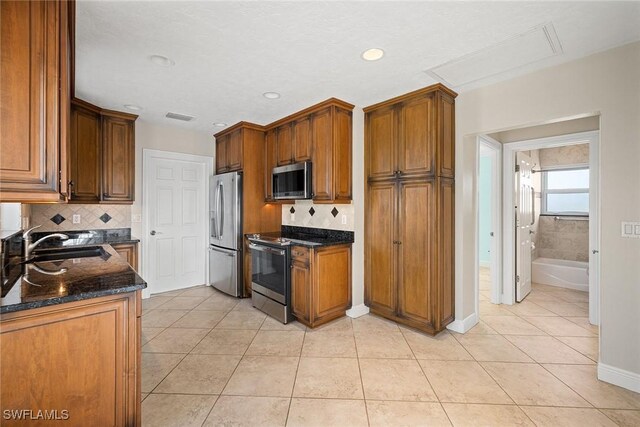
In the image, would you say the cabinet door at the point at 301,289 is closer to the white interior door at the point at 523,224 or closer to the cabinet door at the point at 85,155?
the cabinet door at the point at 85,155

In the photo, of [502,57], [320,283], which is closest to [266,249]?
[320,283]

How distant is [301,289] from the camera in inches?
124

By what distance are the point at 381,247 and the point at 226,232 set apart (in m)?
2.25

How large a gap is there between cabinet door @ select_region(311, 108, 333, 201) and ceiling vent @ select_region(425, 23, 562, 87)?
1.20 m

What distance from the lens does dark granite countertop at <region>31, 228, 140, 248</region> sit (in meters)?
3.40

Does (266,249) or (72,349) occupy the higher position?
(266,249)

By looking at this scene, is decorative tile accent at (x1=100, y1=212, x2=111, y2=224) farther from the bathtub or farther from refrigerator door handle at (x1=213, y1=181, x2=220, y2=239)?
the bathtub

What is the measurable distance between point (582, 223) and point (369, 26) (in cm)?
560

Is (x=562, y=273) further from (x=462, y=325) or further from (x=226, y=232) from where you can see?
(x=226, y=232)

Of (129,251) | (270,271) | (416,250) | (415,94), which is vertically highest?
(415,94)

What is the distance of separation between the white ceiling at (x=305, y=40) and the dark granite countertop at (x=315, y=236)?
162 centimetres

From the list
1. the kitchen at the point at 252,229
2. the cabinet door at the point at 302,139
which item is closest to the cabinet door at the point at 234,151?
the kitchen at the point at 252,229

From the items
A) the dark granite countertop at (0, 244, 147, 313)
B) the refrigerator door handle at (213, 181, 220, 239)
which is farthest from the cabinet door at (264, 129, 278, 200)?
the dark granite countertop at (0, 244, 147, 313)

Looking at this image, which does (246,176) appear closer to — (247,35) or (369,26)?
(247,35)
